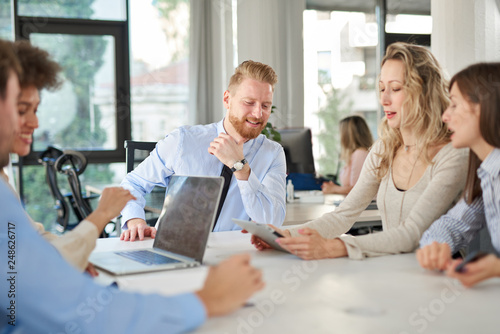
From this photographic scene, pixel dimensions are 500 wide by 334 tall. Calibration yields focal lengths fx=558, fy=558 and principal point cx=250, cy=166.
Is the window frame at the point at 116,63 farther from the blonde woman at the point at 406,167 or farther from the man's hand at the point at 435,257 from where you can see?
the man's hand at the point at 435,257

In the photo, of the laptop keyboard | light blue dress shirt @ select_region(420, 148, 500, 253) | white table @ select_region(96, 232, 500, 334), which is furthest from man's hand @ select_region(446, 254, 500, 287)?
the laptop keyboard

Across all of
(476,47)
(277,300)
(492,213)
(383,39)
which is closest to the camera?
(277,300)

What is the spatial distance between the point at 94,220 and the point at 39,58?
414mm

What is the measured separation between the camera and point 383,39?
7320 millimetres

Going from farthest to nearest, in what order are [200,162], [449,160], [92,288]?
[200,162] < [449,160] < [92,288]

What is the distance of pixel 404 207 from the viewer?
76.9 inches

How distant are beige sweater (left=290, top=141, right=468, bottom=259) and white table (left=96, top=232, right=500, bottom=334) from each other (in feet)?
0.22

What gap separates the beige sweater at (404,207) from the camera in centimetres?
170

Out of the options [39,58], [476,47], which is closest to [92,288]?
[39,58]

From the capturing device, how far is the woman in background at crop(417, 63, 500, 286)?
150 cm

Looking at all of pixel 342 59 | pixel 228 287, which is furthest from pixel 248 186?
pixel 342 59

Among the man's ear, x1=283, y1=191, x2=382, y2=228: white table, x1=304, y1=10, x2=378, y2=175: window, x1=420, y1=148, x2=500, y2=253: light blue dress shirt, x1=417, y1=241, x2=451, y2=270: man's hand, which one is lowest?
x1=283, y1=191, x2=382, y2=228: white table

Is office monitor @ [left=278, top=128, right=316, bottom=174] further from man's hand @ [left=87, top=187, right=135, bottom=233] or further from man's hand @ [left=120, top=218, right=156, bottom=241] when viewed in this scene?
man's hand @ [left=87, top=187, right=135, bottom=233]

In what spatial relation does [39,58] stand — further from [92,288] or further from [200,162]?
[200,162]
